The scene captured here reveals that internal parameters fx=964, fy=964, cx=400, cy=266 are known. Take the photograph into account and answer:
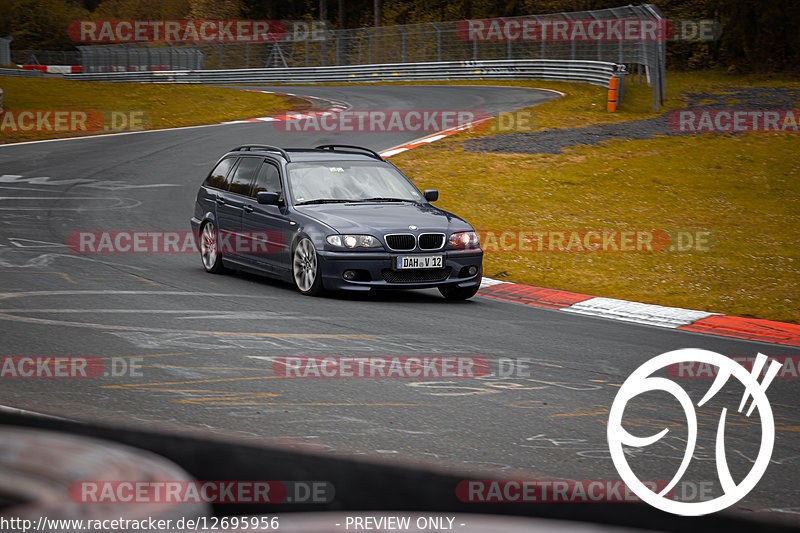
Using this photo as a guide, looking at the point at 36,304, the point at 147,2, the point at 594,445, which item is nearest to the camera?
the point at 594,445

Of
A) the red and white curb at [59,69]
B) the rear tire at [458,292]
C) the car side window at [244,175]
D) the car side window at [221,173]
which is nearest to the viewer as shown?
the rear tire at [458,292]

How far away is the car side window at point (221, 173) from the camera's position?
1267 cm

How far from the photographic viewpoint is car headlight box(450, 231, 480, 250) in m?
10.7

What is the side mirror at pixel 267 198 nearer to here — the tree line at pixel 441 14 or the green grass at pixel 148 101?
the green grass at pixel 148 101

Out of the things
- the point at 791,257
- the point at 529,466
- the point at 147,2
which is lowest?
the point at 791,257

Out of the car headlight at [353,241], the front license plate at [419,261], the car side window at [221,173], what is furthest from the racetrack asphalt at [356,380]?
the car side window at [221,173]

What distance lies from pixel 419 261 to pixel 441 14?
219ft

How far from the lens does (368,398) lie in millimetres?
6090

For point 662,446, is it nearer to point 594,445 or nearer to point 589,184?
point 594,445

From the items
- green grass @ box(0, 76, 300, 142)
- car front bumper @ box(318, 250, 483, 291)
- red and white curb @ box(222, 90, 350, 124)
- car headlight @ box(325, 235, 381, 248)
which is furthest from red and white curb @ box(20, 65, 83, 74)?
car front bumper @ box(318, 250, 483, 291)

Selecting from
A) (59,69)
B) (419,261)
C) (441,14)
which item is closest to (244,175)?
(419,261)

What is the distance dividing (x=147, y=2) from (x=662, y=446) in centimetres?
9340

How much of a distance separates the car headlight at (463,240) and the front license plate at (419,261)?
276 millimetres

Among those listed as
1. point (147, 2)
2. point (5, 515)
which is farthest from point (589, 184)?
point (147, 2)
